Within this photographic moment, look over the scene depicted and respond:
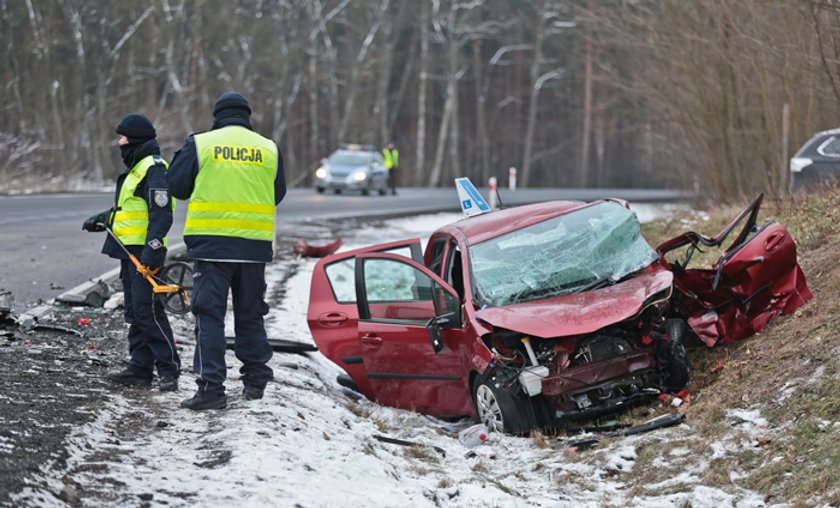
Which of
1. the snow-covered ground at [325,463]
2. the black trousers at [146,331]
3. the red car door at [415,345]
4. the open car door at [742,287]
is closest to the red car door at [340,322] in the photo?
the red car door at [415,345]

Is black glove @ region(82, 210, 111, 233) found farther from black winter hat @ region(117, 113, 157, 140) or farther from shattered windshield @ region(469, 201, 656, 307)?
shattered windshield @ region(469, 201, 656, 307)

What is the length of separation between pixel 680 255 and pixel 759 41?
211 inches

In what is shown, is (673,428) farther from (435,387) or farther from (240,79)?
(240,79)

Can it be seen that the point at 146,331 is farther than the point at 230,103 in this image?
Yes

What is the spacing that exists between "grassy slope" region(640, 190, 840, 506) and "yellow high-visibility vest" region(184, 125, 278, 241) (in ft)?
9.35

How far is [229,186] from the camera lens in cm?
701

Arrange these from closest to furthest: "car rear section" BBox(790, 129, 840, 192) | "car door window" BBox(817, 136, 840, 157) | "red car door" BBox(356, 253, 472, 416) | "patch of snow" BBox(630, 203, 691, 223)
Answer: "red car door" BBox(356, 253, 472, 416), "car rear section" BBox(790, 129, 840, 192), "car door window" BBox(817, 136, 840, 157), "patch of snow" BBox(630, 203, 691, 223)

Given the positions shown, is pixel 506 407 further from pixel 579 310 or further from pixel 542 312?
pixel 579 310

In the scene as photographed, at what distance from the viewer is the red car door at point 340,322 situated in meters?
8.95

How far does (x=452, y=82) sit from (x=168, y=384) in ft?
163

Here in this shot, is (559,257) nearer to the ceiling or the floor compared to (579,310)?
nearer to the ceiling

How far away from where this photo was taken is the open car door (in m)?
8.51

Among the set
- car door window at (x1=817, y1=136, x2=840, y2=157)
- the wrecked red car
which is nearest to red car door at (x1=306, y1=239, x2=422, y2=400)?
the wrecked red car

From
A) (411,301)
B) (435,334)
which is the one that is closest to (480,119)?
(411,301)
